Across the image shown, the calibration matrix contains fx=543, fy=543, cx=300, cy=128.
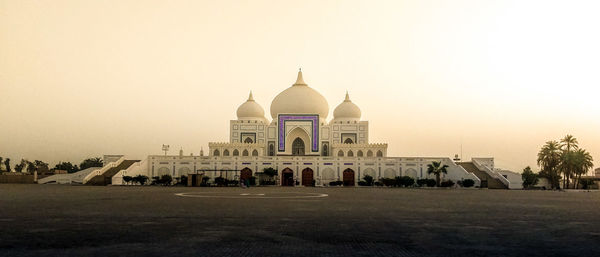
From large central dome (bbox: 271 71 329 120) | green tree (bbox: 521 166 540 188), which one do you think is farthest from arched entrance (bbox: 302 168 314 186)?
green tree (bbox: 521 166 540 188)

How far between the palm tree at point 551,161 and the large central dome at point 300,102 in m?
30.5

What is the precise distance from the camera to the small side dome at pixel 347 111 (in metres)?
83.1

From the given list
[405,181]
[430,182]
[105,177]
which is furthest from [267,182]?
[430,182]

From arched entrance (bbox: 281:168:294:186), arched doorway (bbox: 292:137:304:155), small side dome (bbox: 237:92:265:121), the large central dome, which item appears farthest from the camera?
small side dome (bbox: 237:92:265:121)

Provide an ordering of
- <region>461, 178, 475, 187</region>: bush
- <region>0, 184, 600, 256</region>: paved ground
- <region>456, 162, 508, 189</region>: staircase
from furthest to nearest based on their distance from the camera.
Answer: <region>456, 162, 508, 189</region>: staircase < <region>461, 178, 475, 187</region>: bush < <region>0, 184, 600, 256</region>: paved ground

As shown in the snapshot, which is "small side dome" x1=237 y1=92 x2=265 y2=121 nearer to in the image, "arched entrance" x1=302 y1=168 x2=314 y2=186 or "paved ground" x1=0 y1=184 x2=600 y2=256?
"arched entrance" x1=302 y1=168 x2=314 y2=186

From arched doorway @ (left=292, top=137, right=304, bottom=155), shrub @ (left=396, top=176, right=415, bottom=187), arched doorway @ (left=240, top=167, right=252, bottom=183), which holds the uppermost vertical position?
arched doorway @ (left=292, top=137, right=304, bottom=155)

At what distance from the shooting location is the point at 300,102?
80438 mm

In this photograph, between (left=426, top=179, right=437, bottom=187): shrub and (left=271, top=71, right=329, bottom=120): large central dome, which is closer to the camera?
(left=426, top=179, right=437, bottom=187): shrub

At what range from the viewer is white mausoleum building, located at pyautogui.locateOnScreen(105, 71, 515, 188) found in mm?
68375

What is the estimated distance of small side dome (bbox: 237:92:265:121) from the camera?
275 feet

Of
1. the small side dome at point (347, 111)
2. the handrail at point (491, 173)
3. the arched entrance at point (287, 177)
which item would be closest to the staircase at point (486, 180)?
the handrail at point (491, 173)

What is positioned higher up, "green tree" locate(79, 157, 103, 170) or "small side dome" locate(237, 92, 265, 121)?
"small side dome" locate(237, 92, 265, 121)

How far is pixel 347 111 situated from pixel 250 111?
14.9m
